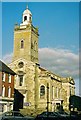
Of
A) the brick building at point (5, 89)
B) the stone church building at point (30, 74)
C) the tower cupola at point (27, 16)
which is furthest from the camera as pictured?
the tower cupola at point (27, 16)

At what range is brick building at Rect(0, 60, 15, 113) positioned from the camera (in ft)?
137

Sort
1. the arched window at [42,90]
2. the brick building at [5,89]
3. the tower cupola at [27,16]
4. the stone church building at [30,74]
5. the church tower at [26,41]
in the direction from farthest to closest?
1. the tower cupola at [27,16]
2. the church tower at [26,41]
3. the arched window at [42,90]
4. the stone church building at [30,74]
5. the brick building at [5,89]

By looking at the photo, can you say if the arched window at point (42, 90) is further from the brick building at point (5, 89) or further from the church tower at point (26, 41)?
the brick building at point (5, 89)

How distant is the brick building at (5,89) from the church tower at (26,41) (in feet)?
30.2

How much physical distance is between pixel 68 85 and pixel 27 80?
13.2m

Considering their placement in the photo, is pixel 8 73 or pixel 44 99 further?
pixel 44 99

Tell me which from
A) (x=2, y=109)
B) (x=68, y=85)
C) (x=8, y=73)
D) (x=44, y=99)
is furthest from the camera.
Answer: (x=68, y=85)

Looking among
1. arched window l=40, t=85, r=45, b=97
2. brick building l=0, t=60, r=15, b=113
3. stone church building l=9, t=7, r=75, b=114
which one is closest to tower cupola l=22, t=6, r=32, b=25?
stone church building l=9, t=7, r=75, b=114

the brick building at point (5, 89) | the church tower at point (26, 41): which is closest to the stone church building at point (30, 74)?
the church tower at point (26, 41)

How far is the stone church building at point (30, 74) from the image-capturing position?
51438 millimetres

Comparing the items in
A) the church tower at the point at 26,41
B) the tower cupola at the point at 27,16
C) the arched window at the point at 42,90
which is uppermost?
the tower cupola at the point at 27,16

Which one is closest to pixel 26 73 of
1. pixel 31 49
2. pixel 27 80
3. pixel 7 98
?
pixel 27 80

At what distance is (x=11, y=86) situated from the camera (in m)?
45.7

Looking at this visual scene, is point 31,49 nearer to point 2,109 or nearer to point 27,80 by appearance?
point 27,80
